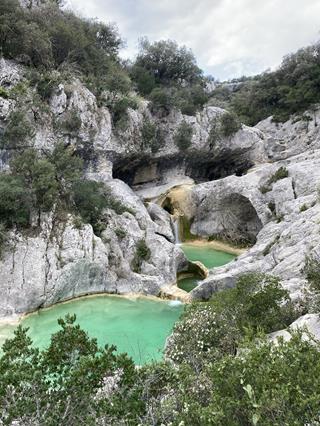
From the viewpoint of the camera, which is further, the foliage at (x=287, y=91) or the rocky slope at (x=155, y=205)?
the foliage at (x=287, y=91)

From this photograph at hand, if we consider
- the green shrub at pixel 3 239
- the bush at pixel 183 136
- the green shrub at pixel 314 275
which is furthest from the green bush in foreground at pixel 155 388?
the bush at pixel 183 136

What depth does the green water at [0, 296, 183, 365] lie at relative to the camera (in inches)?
590

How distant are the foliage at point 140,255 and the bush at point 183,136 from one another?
17.9m

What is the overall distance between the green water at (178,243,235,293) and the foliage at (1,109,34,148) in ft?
49.9

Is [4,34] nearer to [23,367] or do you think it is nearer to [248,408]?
[23,367]

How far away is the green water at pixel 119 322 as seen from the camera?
1499 cm

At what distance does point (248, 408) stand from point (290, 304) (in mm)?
7007

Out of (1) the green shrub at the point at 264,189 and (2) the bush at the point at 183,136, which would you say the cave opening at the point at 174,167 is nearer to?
(2) the bush at the point at 183,136

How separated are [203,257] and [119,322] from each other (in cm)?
1476

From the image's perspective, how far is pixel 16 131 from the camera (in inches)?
947

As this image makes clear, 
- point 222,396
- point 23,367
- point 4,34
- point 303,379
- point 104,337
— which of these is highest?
point 4,34

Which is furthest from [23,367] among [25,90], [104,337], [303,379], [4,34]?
[4,34]

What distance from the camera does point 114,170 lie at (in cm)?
3762

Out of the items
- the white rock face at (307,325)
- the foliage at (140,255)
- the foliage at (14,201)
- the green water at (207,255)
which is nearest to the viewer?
the white rock face at (307,325)
